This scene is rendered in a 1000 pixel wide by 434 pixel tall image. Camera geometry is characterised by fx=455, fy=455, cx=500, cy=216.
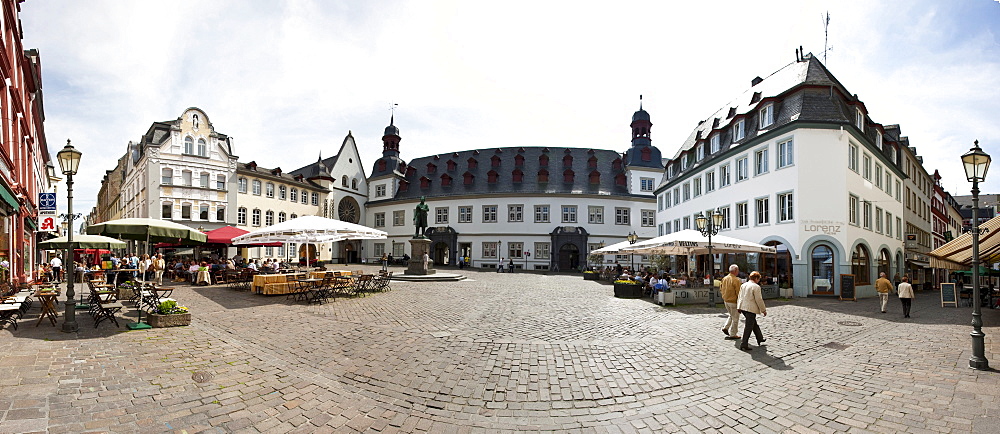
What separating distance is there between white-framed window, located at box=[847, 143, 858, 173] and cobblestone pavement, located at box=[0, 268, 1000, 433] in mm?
12721

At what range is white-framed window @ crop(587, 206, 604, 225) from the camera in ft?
152

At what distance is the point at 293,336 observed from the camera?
8.74 m

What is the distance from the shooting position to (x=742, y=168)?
81.9 ft

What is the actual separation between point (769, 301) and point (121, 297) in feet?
73.8

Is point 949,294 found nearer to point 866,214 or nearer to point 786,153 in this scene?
point 866,214

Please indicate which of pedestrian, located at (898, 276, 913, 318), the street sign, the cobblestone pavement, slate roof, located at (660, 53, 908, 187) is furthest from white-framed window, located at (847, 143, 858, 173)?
the street sign

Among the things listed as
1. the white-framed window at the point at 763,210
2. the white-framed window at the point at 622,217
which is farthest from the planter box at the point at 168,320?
the white-framed window at the point at 622,217

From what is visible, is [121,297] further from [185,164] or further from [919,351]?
[185,164]

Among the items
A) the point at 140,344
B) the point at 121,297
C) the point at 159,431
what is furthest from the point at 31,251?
the point at 159,431

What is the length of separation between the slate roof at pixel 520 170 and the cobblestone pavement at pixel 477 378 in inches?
1487

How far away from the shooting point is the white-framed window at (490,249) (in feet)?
153

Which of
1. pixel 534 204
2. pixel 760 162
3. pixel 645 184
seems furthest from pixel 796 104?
pixel 534 204

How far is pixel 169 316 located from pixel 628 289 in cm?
1503

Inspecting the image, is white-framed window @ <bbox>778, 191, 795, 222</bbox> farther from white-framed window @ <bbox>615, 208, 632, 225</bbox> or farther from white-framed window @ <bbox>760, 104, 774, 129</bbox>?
white-framed window @ <bbox>615, 208, 632, 225</bbox>
